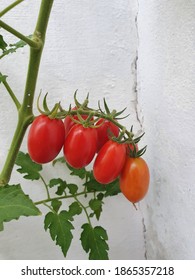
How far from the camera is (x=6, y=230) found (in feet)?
2.59

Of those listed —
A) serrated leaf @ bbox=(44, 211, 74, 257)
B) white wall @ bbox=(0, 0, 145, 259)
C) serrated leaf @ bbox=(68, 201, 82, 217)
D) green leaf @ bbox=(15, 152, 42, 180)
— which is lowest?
serrated leaf @ bbox=(44, 211, 74, 257)

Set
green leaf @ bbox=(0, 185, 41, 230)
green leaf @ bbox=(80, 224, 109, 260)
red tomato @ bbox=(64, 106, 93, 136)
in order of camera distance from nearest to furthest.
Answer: green leaf @ bbox=(0, 185, 41, 230), red tomato @ bbox=(64, 106, 93, 136), green leaf @ bbox=(80, 224, 109, 260)

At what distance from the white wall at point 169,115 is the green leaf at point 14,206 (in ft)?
0.90

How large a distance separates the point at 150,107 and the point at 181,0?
25 centimetres

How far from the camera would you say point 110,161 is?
485 mm

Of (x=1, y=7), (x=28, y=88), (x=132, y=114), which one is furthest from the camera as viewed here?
(x=132, y=114)

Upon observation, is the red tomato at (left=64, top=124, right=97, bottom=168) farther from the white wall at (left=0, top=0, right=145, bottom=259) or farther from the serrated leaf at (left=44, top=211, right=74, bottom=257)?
the white wall at (left=0, top=0, right=145, bottom=259)

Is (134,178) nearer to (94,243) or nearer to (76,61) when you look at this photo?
(94,243)

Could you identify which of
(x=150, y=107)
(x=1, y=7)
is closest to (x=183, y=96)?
(x=150, y=107)

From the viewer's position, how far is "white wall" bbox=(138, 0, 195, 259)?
509mm

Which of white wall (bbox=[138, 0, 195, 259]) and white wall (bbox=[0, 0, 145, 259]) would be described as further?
white wall (bbox=[0, 0, 145, 259])

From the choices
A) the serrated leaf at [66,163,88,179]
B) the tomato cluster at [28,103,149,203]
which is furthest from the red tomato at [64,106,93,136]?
the serrated leaf at [66,163,88,179]

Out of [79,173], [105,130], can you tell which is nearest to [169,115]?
[105,130]

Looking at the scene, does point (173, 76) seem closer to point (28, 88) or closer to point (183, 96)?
point (183, 96)
